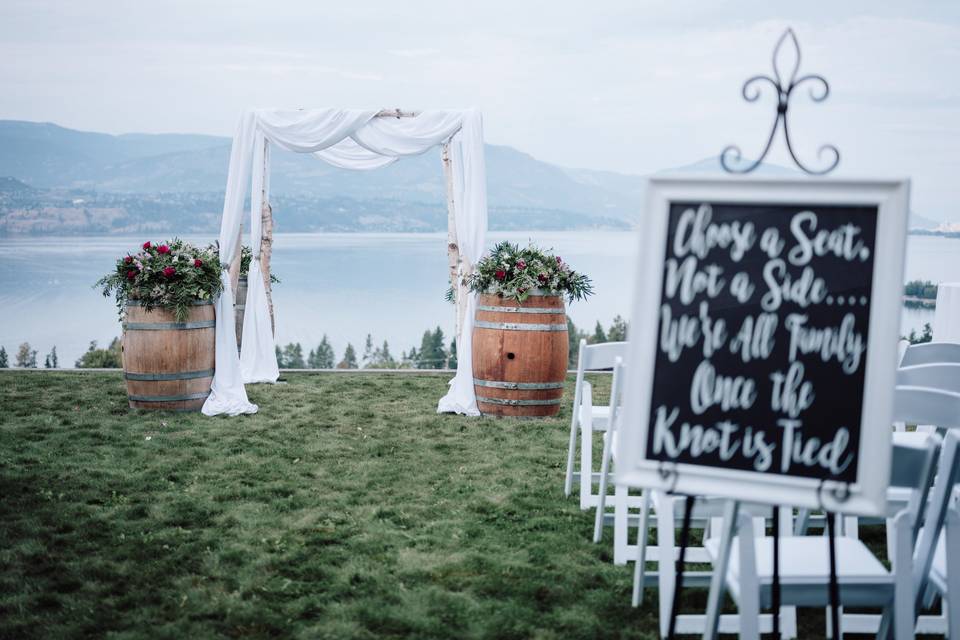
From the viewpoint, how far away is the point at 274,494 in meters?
4.25

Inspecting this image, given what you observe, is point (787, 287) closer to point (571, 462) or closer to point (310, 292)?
point (571, 462)

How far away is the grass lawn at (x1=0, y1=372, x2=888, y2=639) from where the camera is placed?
2.75 metres

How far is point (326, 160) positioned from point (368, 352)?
2.69 metres

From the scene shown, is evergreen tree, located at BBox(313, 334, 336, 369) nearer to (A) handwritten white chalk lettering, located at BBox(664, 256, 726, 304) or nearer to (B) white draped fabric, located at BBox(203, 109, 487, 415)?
(B) white draped fabric, located at BBox(203, 109, 487, 415)

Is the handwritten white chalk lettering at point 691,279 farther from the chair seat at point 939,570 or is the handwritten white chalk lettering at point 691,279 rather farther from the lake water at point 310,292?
the lake water at point 310,292

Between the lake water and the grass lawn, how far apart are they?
141cm

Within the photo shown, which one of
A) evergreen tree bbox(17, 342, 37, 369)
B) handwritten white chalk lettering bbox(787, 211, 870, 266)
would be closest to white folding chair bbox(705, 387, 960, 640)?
handwritten white chalk lettering bbox(787, 211, 870, 266)

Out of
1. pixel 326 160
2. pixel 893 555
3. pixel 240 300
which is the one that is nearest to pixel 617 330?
pixel 326 160

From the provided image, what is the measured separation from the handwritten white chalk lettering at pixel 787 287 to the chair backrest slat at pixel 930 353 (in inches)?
90.4

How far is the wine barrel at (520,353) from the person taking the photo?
6195 millimetres

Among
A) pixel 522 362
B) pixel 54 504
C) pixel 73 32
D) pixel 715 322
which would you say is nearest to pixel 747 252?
pixel 715 322

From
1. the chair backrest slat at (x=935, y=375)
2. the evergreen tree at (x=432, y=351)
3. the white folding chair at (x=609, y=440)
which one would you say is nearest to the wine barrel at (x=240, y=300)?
the evergreen tree at (x=432, y=351)

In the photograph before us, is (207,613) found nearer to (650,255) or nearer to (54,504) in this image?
(54,504)

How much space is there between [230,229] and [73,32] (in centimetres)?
1300
